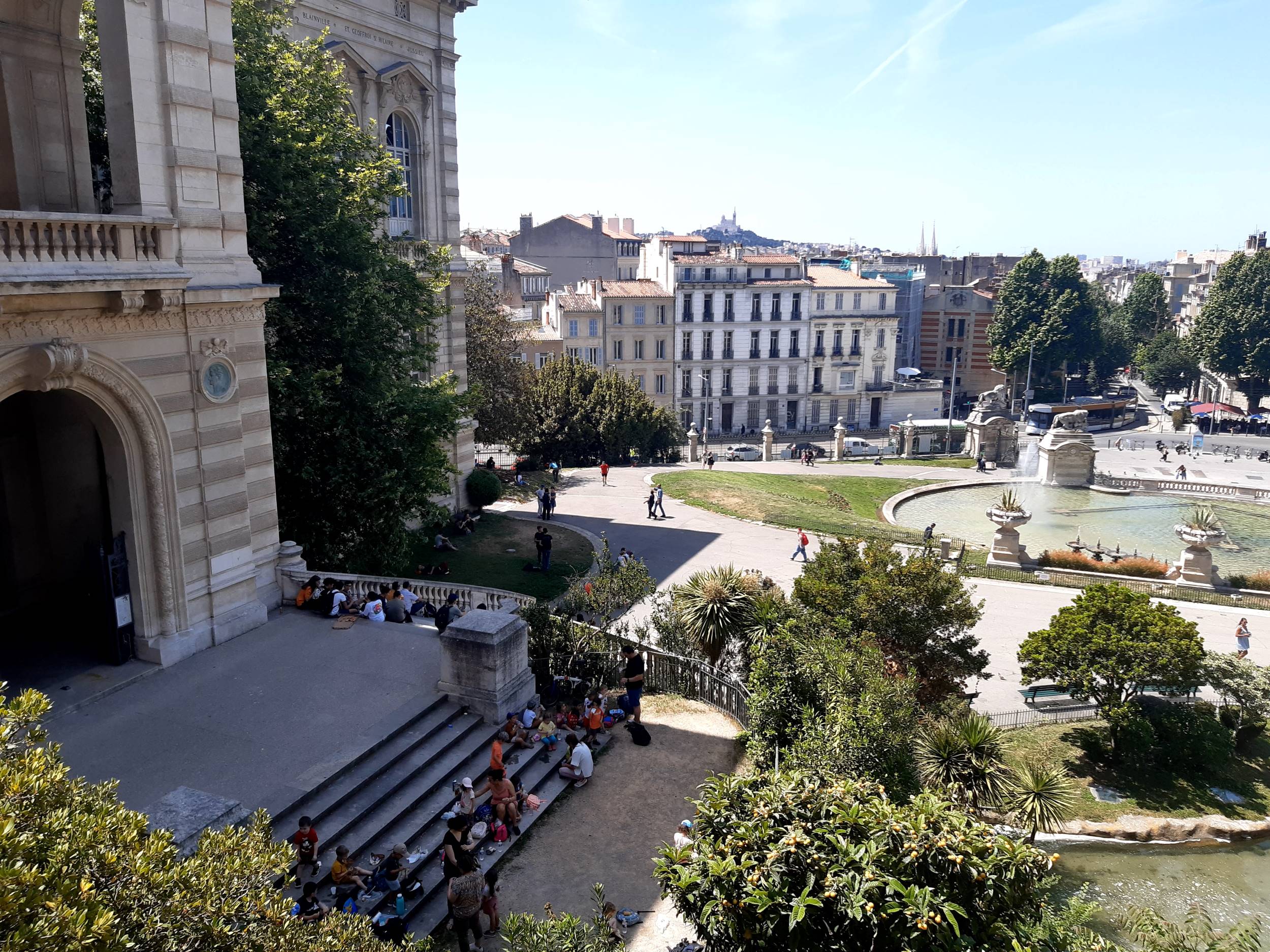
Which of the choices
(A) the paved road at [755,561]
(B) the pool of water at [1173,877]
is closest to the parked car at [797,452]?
(A) the paved road at [755,561]

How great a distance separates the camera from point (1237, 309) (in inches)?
2896

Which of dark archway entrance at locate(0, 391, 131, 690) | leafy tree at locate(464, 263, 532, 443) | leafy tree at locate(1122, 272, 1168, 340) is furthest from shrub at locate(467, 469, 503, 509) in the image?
leafy tree at locate(1122, 272, 1168, 340)

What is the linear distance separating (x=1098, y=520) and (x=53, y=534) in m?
39.1

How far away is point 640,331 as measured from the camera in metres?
68.7

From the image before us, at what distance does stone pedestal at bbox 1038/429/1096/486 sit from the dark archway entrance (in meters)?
42.7

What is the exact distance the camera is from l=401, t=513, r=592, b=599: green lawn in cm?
2509

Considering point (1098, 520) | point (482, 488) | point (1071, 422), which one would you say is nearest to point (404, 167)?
point (482, 488)

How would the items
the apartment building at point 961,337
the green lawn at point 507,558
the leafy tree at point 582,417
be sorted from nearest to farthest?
the green lawn at point 507,558 < the leafy tree at point 582,417 < the apartment building at point 961,337

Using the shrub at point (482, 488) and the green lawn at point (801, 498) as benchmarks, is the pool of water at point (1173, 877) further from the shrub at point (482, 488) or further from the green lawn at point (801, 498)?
the shrub at point (482, 488)

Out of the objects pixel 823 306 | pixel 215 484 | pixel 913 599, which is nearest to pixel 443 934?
pixel 215 484

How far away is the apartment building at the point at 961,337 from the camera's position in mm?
91875

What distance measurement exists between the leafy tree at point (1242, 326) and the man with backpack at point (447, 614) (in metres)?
77.2

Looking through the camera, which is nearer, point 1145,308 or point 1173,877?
point 1173,877

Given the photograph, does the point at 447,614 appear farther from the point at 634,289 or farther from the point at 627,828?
the point at 634,289
